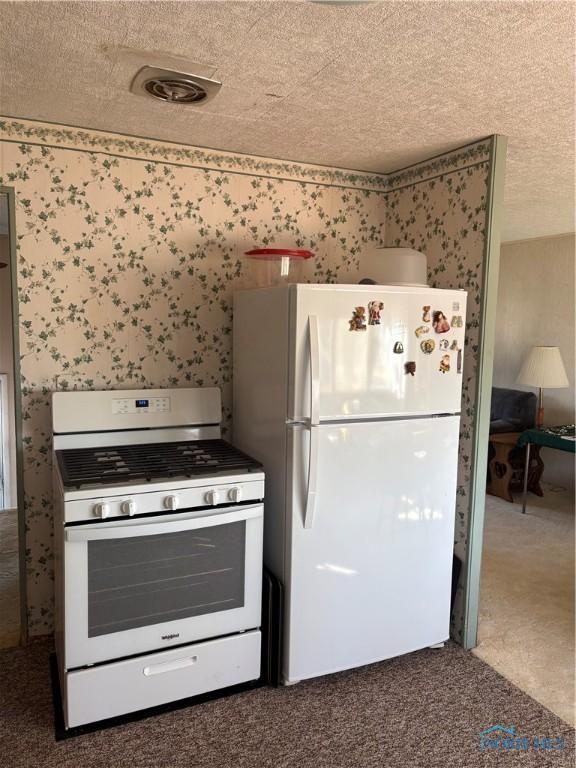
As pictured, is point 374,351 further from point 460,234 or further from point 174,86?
point 174,86

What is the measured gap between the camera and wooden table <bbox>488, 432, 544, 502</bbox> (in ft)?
16.0

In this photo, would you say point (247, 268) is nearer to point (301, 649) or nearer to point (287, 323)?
point (287, 323)

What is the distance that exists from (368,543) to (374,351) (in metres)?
0.79

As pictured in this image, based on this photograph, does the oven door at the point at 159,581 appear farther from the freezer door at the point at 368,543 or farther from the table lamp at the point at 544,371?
the table lamp at the point at 544,371

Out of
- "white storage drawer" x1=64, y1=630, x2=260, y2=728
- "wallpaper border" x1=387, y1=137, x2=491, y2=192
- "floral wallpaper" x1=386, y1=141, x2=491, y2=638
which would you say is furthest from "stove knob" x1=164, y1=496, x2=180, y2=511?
"wallpaper border" x1=387, y1=137, x2=491, y2=192

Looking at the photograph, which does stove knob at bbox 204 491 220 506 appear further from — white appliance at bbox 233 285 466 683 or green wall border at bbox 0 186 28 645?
green wall border at bbox 0 186 28 645

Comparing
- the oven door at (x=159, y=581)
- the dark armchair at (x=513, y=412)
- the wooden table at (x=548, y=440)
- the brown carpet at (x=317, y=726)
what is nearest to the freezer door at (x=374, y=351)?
the oven door at (x=159, y=581)

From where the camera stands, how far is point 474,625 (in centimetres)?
271

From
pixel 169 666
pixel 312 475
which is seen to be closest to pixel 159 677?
pixel 169 666

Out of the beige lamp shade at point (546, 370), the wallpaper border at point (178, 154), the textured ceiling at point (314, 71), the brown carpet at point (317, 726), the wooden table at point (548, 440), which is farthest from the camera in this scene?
the beige lamp shade at point (546, 370)

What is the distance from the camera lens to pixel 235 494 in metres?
2.24

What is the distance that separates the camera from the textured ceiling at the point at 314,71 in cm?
152

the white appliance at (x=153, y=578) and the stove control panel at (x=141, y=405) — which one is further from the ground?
the stove control panel at (x=141, y=405)

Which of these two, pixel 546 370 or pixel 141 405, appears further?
pixel 546 370
